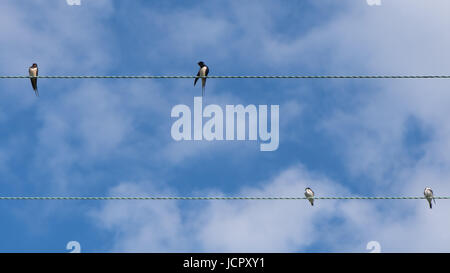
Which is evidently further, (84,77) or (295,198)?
(84,77)
